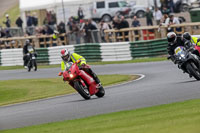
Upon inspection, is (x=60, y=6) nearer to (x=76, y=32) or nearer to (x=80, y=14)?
(x=80, y=14)

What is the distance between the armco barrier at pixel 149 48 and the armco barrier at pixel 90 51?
1859 millimetres

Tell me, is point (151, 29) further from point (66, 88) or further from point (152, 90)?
point (152, 90)

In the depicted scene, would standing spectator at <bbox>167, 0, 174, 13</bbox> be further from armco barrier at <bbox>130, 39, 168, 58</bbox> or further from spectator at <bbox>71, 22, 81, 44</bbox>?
armco barrier at <bbox>130, 39, 168, 58</bbox>

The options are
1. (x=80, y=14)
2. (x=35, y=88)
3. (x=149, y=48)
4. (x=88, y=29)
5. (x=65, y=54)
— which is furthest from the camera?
(x=80, y=14)

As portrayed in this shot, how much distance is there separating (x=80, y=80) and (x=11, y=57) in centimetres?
1916

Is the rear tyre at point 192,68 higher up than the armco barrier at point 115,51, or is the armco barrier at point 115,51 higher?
the rear tyre at point 192,68

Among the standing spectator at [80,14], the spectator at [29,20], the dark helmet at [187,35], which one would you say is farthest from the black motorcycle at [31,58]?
the dark helmet at [187,35]

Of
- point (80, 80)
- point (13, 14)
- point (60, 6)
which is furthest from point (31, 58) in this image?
point (13, 14)

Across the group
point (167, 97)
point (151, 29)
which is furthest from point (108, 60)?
point (167, 97)

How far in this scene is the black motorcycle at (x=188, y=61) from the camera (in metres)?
15.1

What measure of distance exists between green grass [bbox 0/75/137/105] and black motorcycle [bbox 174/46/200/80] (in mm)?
4420

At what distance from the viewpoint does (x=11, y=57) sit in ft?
109

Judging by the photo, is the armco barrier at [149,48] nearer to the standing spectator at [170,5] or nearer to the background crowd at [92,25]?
the background crowd at [92,25]

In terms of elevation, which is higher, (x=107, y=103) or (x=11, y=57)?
(x=107, y=103)
